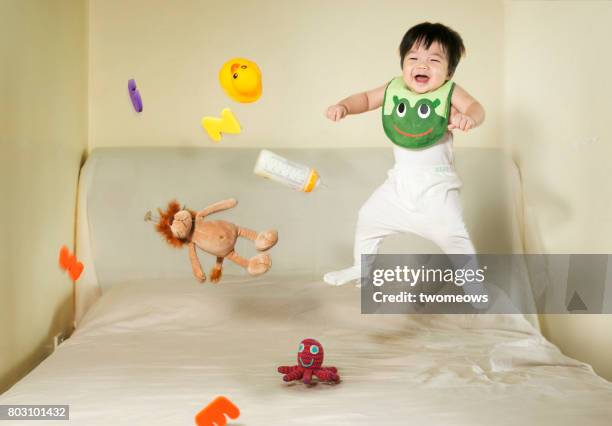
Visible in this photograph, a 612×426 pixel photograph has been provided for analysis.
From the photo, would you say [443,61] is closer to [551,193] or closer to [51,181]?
[551,193]

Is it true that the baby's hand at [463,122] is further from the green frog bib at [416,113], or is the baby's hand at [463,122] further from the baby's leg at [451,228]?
the baby's leg at [451,228]

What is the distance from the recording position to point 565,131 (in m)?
2.16

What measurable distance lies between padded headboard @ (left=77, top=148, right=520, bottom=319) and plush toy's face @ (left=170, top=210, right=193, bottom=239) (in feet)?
2.46

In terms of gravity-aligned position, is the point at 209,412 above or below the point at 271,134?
below

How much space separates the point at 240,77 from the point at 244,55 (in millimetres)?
891

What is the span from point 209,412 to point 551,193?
1326 millimetres

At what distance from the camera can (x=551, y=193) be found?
7.42 feet

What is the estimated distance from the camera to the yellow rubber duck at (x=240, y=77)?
5.23 ft

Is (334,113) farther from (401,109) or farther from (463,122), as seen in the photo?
(463,122)

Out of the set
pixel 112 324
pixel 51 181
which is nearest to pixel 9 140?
→ pixel 51 181

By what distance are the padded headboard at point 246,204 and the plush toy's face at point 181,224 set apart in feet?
2.46

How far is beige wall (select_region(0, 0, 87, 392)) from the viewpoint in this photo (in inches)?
71.1

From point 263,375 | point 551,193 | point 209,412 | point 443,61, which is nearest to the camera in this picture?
point 209,412

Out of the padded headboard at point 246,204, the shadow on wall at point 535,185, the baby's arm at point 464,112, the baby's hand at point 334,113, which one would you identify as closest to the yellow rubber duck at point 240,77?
the baby's hand at point 334,113
